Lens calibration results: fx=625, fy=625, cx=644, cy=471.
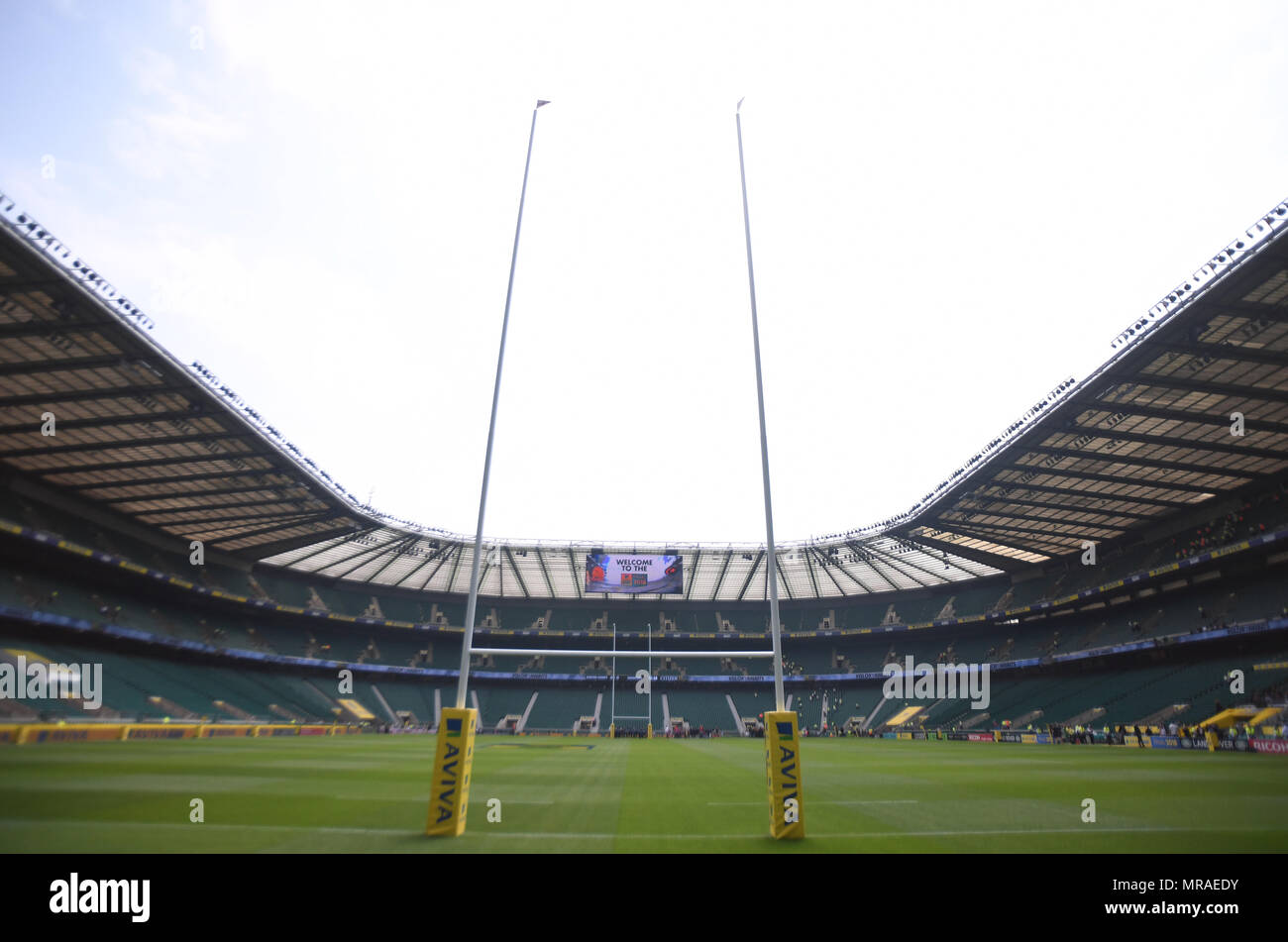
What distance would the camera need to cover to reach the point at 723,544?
201 feet

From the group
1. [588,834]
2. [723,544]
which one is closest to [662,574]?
[723,544]

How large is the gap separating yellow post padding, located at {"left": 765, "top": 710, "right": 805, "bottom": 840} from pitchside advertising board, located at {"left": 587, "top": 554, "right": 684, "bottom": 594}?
5433 centimetres

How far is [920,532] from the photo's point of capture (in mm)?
51875

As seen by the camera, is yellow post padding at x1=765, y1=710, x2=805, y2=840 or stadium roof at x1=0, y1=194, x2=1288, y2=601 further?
stadium roof at x1=0, y1=194, x2=1288, y2=601

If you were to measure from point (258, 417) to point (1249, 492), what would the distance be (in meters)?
60.5

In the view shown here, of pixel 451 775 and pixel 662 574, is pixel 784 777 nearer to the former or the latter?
pixel 451 775

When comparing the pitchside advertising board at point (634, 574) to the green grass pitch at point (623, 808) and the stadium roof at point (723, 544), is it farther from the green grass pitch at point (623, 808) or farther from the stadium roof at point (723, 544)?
the green grass pitch at point (623, 808)

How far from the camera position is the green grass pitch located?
777cm

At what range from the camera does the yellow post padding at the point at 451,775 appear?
26.1 feet

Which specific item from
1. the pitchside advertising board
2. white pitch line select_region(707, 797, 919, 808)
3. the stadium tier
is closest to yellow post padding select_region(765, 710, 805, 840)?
white pitch line select_region(707, 797, 919, 808)

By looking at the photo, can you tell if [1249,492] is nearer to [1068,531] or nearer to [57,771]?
[1068,531]

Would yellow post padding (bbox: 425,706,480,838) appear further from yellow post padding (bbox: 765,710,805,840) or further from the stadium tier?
the stadium tier

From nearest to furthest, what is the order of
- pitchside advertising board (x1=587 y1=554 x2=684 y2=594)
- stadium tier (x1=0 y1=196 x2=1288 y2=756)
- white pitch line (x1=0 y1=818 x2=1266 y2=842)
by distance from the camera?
1. white pitch line (x1=0 y1=818 x2=1266 y2=842)
2. stadium tier (x1=0 y1=196 x2=1288 y2=756)
3. pitchside advertising board (x1=587 y1=554 x2=684 y2=594)

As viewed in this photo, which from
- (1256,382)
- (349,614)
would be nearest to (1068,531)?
(1256,382)
